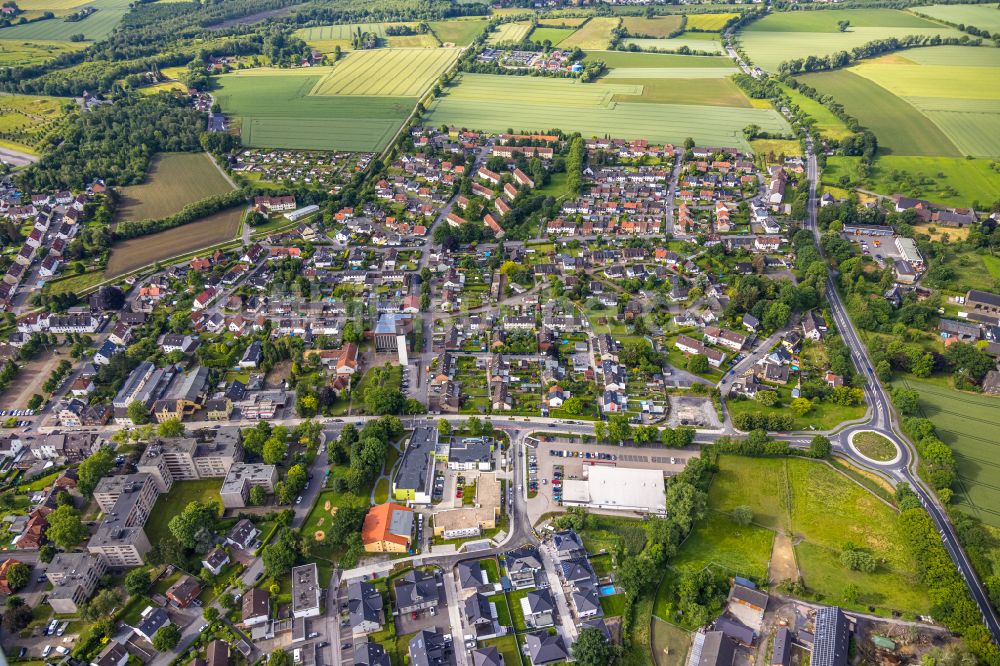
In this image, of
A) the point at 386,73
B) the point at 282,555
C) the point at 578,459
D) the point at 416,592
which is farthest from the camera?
the point at 386,73

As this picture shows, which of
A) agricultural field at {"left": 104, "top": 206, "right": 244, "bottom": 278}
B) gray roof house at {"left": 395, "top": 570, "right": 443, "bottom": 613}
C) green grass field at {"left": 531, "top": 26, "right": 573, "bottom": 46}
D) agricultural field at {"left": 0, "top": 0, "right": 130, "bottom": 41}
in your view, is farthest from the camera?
green grass field at {"left": 531, "top": 26, "right": 573, "bottom": 46}

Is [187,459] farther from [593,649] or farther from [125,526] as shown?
[593,649]

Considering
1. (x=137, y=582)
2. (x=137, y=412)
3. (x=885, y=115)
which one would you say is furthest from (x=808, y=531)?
(x=885, y=115)

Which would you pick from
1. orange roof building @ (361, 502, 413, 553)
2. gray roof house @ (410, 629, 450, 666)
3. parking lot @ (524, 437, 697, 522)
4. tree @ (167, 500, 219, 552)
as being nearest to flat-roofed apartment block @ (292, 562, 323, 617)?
orange roof building @ (361, 502, 413, 553)

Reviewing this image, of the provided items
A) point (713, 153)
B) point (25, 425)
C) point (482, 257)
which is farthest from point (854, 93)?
point (25, 425)

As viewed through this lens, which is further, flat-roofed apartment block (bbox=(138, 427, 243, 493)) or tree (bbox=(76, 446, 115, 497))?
flat-roofed apartment block (bbox=(138, 427, 243, 493))

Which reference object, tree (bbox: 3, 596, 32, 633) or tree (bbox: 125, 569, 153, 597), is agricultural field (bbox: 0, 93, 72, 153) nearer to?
tree (bbox: 3, 596, 32, 633)
